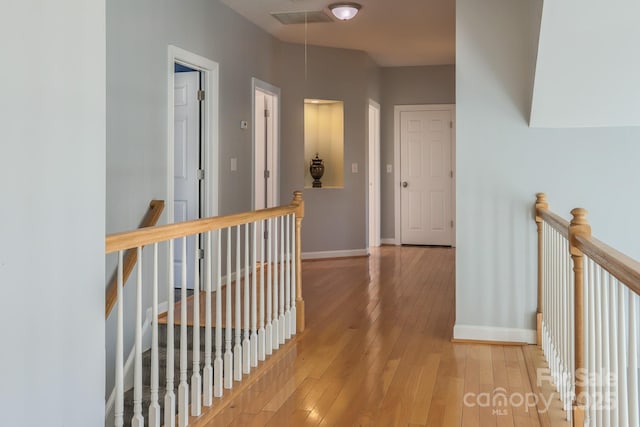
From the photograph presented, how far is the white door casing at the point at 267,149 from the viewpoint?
6707mm

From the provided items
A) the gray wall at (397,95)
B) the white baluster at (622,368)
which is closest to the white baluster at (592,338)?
the white baluster at (622,368)

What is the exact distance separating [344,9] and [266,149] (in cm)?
213

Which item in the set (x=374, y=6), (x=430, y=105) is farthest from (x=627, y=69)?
(x=430, y=105)

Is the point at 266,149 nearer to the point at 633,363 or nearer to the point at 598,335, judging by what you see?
the point at 598,335

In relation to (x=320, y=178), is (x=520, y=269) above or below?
below

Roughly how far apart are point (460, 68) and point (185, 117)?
2.62 metres

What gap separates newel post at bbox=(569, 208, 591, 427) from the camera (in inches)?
84.7

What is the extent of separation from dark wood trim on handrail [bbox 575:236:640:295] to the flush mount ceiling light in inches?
152

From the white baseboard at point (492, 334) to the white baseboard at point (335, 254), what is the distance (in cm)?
354

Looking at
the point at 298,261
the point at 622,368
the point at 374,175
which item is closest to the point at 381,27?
the point at 374,175

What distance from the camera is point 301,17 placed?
224 inches

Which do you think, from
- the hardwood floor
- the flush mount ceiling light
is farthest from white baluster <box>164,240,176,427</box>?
the flush mount ceiling light

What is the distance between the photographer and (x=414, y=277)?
19.6 ft
